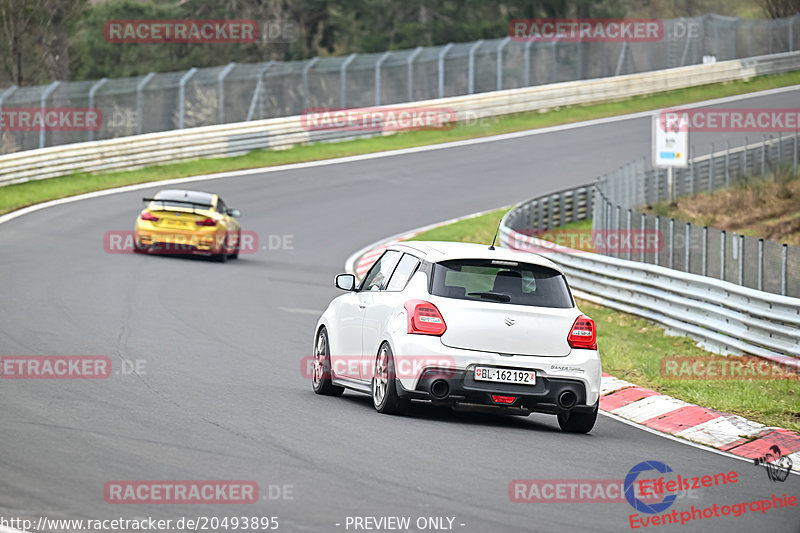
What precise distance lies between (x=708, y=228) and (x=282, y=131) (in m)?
26.7

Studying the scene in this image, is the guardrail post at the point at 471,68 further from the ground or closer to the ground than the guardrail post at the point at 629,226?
further from the ground

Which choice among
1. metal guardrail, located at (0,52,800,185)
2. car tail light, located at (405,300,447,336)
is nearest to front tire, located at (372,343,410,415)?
car tail light, located at (405,300,447,336)

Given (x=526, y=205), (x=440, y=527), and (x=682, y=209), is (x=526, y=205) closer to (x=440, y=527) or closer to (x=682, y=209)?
(x=682, y=209)

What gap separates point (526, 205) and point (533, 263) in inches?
729

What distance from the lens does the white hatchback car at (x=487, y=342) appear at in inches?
402

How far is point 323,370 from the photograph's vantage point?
12.0 metres

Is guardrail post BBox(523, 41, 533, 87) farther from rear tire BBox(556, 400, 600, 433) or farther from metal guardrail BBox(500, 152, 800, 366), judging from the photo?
rear tire BBox(556, 400, 600, 433)

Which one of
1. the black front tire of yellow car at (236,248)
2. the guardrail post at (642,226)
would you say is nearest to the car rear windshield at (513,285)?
the guardrail post at (642,226)

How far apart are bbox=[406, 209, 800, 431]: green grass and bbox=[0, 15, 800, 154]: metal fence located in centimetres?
2087

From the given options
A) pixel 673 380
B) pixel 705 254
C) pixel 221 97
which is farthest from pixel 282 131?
pixel 673 380

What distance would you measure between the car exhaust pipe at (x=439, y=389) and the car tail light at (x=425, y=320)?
0.39 m

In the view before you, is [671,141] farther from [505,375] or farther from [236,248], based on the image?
[505,375]

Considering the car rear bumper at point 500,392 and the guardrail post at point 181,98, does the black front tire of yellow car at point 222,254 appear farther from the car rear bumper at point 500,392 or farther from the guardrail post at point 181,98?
the car rear bumper at point 500,392

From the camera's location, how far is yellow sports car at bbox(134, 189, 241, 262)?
974 inches
